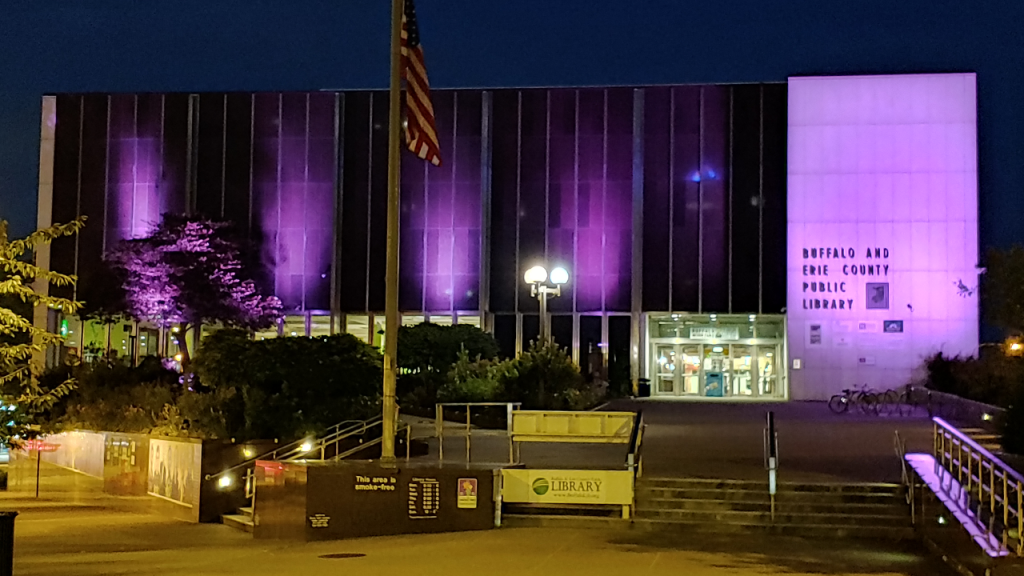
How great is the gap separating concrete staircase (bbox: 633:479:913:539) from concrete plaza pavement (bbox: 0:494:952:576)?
548 mm

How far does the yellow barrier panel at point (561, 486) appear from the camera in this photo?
1578 cm

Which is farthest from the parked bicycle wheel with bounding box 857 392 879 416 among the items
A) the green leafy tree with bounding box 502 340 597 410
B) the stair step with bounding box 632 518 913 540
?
the stair step with bounding box 632 518 913 540

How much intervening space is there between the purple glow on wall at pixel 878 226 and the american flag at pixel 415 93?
28.2m

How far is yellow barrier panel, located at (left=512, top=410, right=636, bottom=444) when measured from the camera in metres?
17.2

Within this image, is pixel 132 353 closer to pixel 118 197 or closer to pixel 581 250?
pixel 118 197

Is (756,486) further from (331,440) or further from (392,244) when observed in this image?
(331,440)

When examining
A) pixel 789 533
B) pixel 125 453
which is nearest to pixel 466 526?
→ pixel 789 533

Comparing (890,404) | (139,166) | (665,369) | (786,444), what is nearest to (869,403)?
(890,404)

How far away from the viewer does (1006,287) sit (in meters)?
34.2

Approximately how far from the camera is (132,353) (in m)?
47.6

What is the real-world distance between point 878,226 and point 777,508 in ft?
91.0

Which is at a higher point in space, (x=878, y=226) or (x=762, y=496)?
(x=878, y=226)

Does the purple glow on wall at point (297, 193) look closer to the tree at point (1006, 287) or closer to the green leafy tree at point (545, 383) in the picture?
the green leafy tree at point (545, 383)

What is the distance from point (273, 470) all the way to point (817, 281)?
29977 mm
